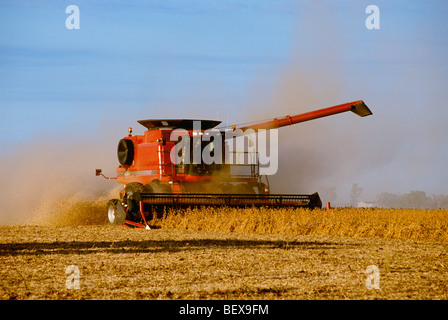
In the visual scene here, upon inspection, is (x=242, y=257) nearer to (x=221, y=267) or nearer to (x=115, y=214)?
(x=221, y=267)

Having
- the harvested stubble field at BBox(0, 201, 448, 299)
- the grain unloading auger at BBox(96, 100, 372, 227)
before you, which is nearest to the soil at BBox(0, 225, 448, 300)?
the harvested stubble field at BBox(0, 201, 448, 299)

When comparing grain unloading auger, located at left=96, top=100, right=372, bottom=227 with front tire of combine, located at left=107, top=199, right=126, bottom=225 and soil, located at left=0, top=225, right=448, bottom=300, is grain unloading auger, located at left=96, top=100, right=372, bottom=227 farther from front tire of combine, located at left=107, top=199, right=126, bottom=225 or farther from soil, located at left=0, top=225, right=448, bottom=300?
soil, located at left=0, top=225, right=448, bottom=300

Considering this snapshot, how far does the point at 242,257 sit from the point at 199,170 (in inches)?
317

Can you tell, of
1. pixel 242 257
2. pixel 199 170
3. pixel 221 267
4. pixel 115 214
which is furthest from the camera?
pixel 115 214

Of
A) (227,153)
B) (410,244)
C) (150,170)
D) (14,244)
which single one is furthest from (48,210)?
(410,244)

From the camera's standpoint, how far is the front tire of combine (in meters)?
19.2

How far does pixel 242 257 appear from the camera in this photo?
37.3ft

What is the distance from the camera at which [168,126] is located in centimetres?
1977

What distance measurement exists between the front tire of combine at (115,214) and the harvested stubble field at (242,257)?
0.41 metres

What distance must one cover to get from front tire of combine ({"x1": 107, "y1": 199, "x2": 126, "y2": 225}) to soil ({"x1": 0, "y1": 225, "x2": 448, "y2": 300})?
3.37 metres

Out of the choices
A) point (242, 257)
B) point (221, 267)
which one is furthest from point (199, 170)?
point (221, 267)

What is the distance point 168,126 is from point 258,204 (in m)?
3.61

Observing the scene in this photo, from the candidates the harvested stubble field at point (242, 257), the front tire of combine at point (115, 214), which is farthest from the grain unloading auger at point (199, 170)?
the harvested stubble field at point (242, 257)

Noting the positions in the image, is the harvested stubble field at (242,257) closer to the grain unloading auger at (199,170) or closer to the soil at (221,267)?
the soil at (221,267)
